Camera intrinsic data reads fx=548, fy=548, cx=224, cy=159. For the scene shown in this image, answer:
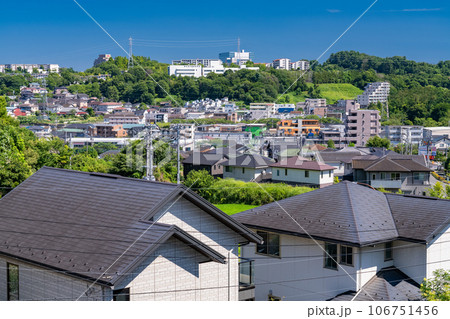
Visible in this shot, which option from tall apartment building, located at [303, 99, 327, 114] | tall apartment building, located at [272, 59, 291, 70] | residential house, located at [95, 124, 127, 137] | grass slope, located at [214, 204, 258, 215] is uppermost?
tall apartment building, located at [272, 59, 291, 70]

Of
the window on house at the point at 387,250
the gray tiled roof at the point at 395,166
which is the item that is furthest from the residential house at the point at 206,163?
the window on house at the point at 387,250

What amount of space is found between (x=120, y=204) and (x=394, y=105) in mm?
38691

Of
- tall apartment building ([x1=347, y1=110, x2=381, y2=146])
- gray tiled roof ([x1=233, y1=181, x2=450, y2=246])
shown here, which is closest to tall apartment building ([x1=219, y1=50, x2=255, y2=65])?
tall apartment building ([x1=347, y1=110, x2=381, y2=146])

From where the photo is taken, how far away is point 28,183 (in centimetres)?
478

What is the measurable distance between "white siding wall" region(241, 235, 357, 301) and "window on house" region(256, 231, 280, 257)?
0.05 meters

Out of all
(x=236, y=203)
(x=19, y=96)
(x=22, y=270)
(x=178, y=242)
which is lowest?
(x=236, y=203)

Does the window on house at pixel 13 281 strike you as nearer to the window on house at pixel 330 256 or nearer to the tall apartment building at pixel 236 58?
the window on house at pixel 330 256

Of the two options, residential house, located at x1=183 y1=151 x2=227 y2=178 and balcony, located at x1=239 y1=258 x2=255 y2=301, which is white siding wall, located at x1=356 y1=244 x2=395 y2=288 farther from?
residential house, located at x1=183 y1=151 x2=227 y2=178

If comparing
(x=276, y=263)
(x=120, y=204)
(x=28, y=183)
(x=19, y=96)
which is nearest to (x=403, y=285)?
(x=276, y=263)

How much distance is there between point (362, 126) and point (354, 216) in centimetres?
2954

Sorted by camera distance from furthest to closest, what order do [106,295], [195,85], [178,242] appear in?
[195,85], [178,242], [106,295]

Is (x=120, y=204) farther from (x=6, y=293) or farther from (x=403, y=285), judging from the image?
(x=403, y=285)

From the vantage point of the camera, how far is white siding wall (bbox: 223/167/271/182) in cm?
1780

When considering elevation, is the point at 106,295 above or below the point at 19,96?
below
